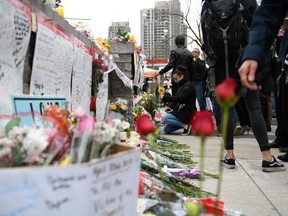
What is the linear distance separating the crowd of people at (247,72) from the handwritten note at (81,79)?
1.23 meters

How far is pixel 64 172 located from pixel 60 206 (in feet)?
0.31

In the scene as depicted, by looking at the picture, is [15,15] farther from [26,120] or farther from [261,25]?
[261,25]

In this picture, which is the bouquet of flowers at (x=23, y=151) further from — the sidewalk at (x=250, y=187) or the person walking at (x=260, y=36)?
the sidewalk at (x=250, y=187)

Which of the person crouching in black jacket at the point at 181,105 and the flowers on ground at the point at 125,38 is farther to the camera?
the person crouching in black jacket at the point at 181,105

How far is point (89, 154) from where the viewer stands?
4.40ft

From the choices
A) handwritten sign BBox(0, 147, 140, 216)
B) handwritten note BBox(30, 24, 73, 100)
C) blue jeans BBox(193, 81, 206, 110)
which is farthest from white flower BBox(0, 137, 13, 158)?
blue jeans BBox(193, 81, 206, 110)


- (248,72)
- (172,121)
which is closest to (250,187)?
(248,72)

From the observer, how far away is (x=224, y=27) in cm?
414

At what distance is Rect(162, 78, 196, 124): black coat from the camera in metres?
7.54

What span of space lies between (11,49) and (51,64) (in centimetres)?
64

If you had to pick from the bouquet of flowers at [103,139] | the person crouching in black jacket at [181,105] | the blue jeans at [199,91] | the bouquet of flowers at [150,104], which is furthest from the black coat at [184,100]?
the bouquet of flowers at [103,139]

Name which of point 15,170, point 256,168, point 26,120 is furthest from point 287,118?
point 15,170

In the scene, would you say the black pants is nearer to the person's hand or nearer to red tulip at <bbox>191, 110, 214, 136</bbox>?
the person's hand

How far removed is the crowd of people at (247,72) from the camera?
2268 mm
